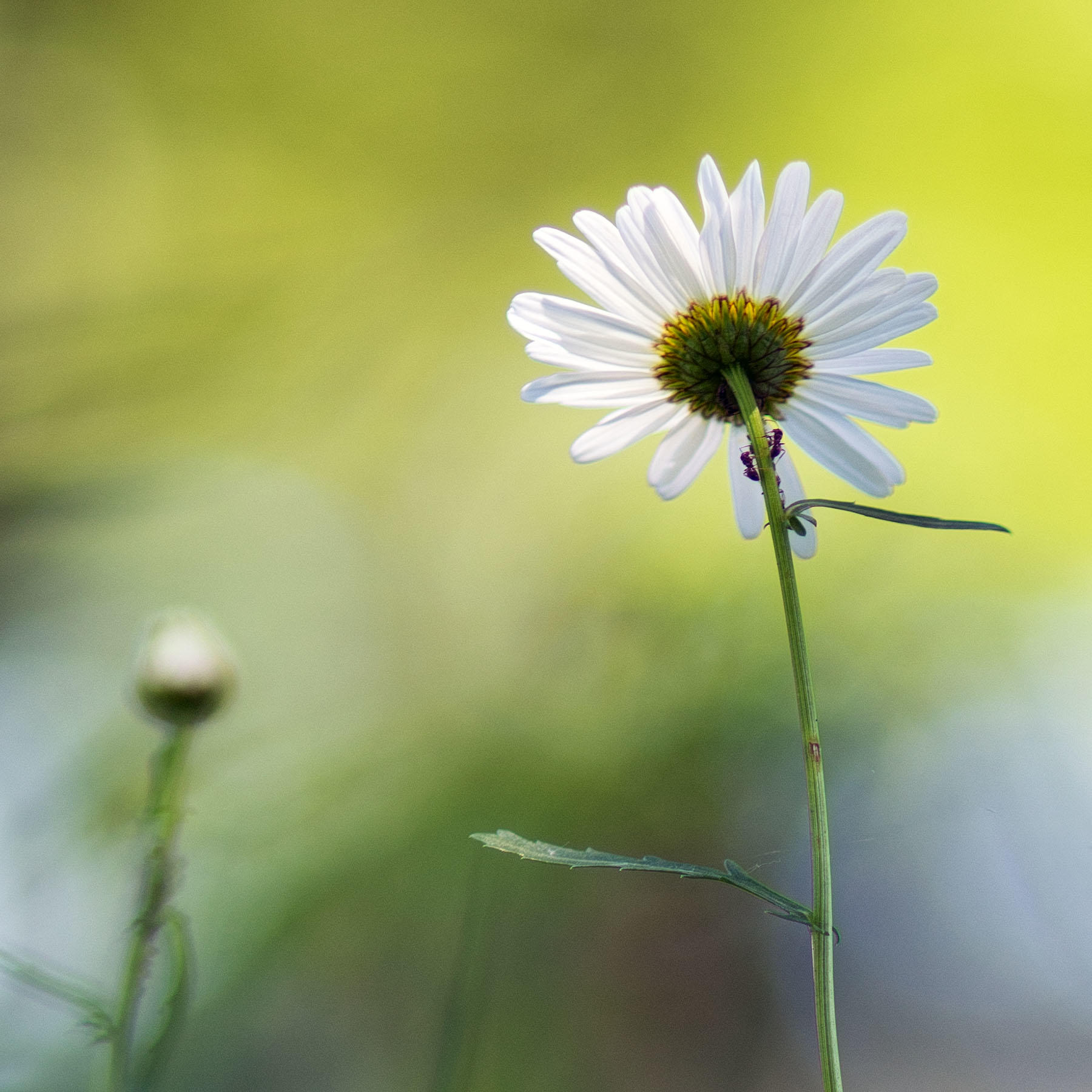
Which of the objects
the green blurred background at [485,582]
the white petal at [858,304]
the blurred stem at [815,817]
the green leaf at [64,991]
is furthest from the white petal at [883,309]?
the green leaf at [64,991]

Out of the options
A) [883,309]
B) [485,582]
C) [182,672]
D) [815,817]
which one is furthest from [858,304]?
[485,582]

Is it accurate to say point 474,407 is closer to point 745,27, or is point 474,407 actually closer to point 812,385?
point 745,27

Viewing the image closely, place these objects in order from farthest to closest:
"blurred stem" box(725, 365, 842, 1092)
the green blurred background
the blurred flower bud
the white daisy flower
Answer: the green blurred background
the blurred flower bud
the white daisy flower
"blurred stem" box(725, 365, 842, 1092)

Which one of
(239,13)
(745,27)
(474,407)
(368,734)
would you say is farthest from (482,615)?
(239,13)

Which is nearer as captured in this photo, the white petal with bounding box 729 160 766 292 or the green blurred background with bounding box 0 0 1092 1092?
the white petal with bounding box 729 160 766 292

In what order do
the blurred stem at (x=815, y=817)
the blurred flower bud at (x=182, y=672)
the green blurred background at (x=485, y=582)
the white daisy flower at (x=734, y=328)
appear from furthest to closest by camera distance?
the green blurred background at (x=485, y=582) → the blurred flower bud at (x=182, y=672) → the white daisy flower at (x=734, y=328) → the blurred stem at (x=815, y=817)

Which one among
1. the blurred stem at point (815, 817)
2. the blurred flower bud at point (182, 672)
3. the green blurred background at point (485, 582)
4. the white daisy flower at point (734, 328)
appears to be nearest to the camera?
the blurred stem at point (815, 817)

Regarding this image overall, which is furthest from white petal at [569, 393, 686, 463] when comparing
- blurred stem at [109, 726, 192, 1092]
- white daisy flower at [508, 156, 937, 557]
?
blurred stem at [109, 726, 192, 1092]

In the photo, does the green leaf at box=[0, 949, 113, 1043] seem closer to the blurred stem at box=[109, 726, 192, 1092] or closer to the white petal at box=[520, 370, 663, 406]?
the blurred stem at box=[109, 726, 192, 1092]

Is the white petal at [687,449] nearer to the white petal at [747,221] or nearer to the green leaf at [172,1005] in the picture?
the white petal at [747,221]
